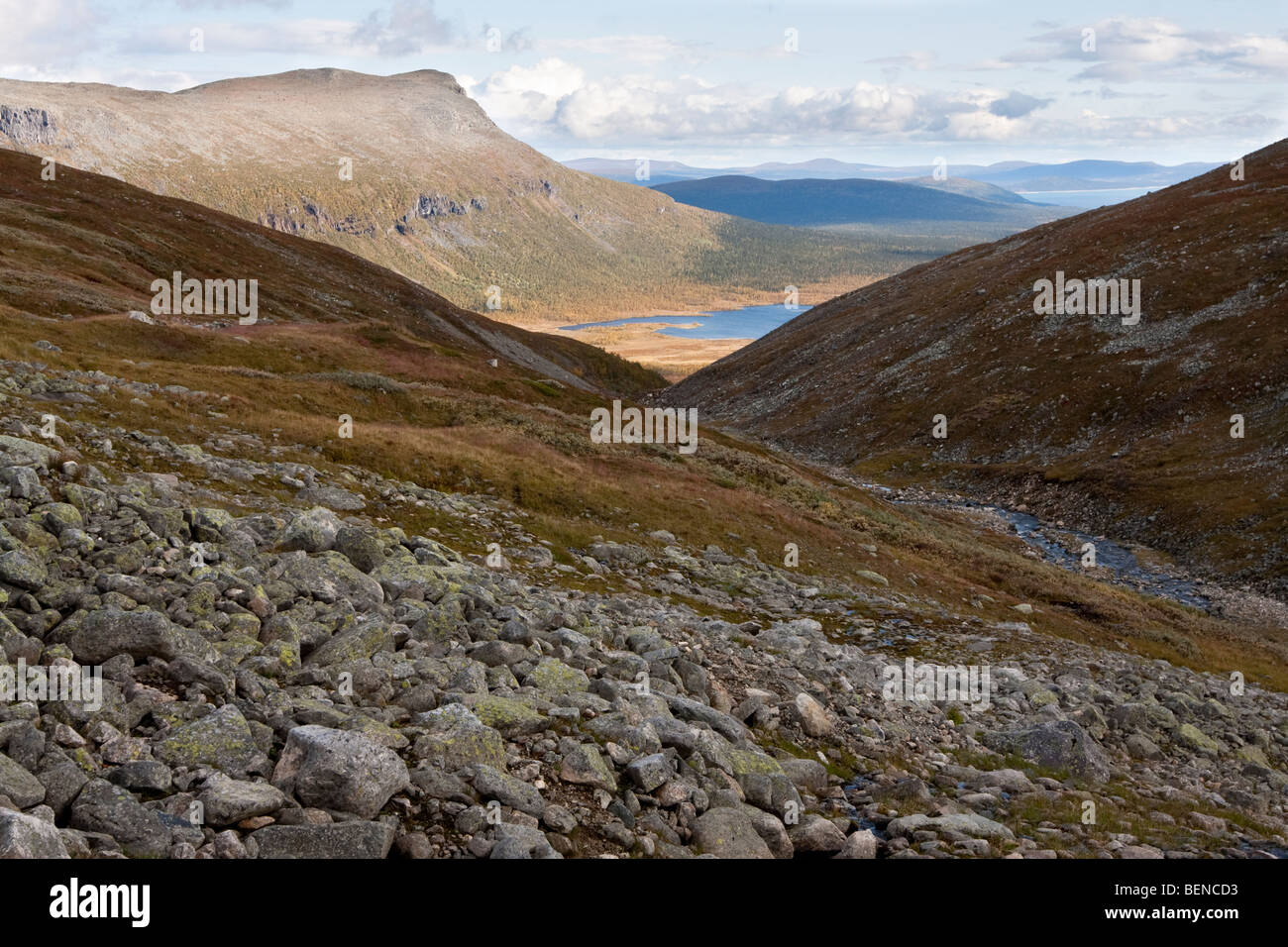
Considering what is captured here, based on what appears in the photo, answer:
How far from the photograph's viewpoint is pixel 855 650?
23078 millimetres

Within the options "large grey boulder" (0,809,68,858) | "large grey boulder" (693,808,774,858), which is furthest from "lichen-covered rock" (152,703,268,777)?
"large grey boulder" (693,808,774,858)

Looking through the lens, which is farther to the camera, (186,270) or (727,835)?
(186,270)

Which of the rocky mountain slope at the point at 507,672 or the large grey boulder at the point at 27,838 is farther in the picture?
the rocky mountain slope at the point at 507,672

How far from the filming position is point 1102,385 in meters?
82.8

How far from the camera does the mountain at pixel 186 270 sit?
65.0 meters

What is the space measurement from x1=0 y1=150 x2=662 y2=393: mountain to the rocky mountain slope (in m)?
30.2

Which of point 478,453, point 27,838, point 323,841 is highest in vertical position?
point 478,453

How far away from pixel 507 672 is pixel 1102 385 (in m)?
84.3

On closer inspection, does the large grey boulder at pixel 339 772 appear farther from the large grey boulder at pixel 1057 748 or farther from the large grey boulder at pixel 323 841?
the large grey boulder at pixel 1057 748

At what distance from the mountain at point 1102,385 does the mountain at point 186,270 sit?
3382cm

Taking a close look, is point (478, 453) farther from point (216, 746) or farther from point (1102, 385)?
point (1102, 385)

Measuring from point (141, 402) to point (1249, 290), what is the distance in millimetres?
97174

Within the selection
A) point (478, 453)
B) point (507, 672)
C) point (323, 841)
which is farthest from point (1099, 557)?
point (323, 841)

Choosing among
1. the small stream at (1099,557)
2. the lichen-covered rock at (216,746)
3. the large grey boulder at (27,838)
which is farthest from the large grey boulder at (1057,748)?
the small stream at (1099,557)
